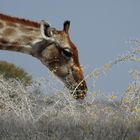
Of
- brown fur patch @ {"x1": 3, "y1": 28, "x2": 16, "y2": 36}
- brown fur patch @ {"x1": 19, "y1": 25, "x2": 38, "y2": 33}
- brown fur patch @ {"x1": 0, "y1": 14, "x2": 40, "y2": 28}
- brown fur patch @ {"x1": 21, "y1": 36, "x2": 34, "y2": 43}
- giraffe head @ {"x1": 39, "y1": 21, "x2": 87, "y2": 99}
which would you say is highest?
brown fur patch @ {"x1": 0, "y1": 14, "x2": 40, "y2": 28}

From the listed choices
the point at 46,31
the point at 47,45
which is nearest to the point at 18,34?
the point at 46,31

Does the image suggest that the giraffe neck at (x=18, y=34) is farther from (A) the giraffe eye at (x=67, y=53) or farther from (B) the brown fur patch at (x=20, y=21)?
(A) the giraffe eye at (x=67, y=53)

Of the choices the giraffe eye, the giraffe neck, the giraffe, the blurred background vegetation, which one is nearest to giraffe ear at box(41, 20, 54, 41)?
the giraffe

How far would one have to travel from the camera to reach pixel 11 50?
10.8m

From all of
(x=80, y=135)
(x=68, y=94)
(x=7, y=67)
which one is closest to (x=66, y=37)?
(x=68, y=94)

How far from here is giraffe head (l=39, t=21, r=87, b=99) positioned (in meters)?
11.3

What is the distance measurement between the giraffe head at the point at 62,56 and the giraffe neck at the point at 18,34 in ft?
0.73

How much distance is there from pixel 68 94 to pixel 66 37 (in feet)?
4.31

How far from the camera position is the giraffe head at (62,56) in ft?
37.1

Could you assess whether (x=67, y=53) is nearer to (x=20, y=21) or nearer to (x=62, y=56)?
(x=62, y=56)

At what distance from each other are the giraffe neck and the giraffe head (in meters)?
0.22

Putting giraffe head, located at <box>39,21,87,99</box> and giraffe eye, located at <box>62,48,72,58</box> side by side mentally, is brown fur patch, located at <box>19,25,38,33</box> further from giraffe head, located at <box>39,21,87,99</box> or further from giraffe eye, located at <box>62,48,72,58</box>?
giraffe eye, located at <box>62,48,72,58</box>

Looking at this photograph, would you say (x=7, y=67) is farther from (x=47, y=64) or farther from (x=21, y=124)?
(x=21, y=124)

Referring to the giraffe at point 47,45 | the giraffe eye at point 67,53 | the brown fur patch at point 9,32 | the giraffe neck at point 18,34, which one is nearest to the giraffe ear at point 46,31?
the giraffe at point 47,45
